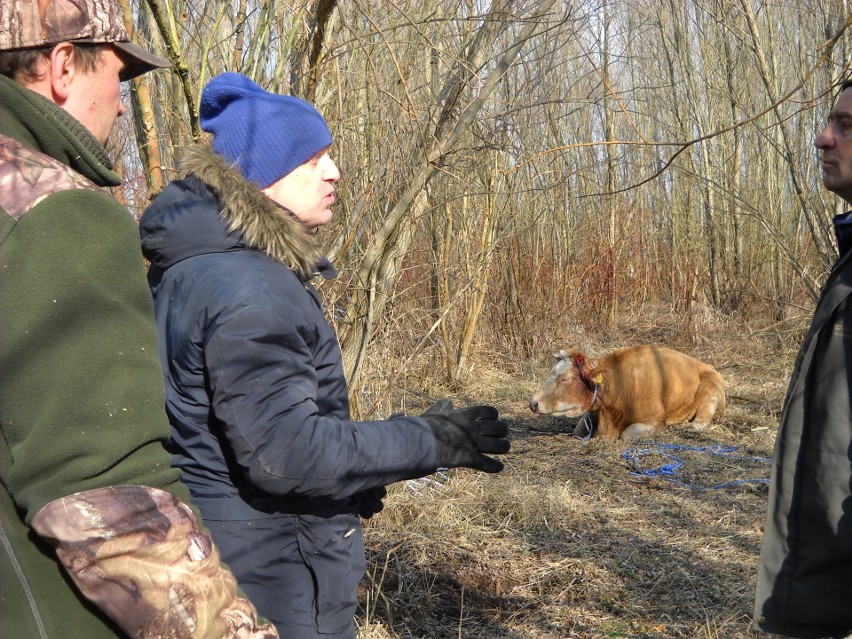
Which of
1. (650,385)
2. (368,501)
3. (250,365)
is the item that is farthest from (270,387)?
(650,385)

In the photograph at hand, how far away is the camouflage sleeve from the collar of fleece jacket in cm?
82

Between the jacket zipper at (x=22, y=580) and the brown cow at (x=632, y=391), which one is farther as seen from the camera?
the brown cow at (x=632, y=391)

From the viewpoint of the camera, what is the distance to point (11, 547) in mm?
1142

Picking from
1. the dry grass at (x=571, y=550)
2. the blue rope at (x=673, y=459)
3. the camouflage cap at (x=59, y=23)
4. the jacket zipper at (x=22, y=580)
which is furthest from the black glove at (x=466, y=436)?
the blue rope at (x=673, y=459)

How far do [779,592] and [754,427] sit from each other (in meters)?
6.44

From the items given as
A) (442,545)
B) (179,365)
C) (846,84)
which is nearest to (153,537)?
(179,365)

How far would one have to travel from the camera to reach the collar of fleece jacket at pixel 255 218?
194 cm

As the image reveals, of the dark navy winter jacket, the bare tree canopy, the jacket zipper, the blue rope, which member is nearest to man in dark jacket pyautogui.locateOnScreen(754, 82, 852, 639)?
the bare tree canopy

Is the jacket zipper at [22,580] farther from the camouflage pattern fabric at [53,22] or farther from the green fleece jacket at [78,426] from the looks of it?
the camouflage pattern fabric at [53,22]

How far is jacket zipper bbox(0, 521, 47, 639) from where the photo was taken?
114 cm

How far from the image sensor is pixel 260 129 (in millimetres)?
2113

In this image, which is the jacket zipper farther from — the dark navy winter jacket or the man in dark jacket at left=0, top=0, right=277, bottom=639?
the dark navy winter jacket

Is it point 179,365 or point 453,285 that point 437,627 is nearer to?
point 179,365

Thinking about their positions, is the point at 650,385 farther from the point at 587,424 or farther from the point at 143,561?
the point at 143,561
